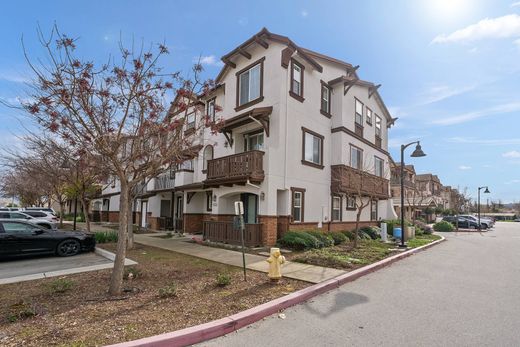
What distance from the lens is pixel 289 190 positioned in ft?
50.9

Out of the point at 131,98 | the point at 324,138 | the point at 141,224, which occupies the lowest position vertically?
the point at 141,224

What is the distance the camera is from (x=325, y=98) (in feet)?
62.6

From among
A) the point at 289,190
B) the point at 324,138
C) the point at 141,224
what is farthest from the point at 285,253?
the point at 141,224

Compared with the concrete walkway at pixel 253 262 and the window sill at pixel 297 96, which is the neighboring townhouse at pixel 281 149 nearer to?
the window sill at pixel 297 96

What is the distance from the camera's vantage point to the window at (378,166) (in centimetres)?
2416

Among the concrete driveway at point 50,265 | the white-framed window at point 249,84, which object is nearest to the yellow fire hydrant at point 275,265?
the concrete driveway at point 50,265

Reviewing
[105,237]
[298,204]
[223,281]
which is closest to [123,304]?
[223,281]

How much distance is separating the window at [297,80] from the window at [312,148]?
6.09ft

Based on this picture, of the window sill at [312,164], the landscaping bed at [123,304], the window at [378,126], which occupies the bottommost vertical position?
the landscaping bed at [123,304]

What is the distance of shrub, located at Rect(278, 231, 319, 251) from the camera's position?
13.5 m

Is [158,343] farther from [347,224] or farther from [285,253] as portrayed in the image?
[347,224]

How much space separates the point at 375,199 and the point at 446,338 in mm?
19802

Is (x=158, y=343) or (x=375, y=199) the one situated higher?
(x=375, y=199)

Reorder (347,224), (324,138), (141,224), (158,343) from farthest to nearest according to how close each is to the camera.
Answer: (141,224) → (347,224) → (324,138) → (158,343)
